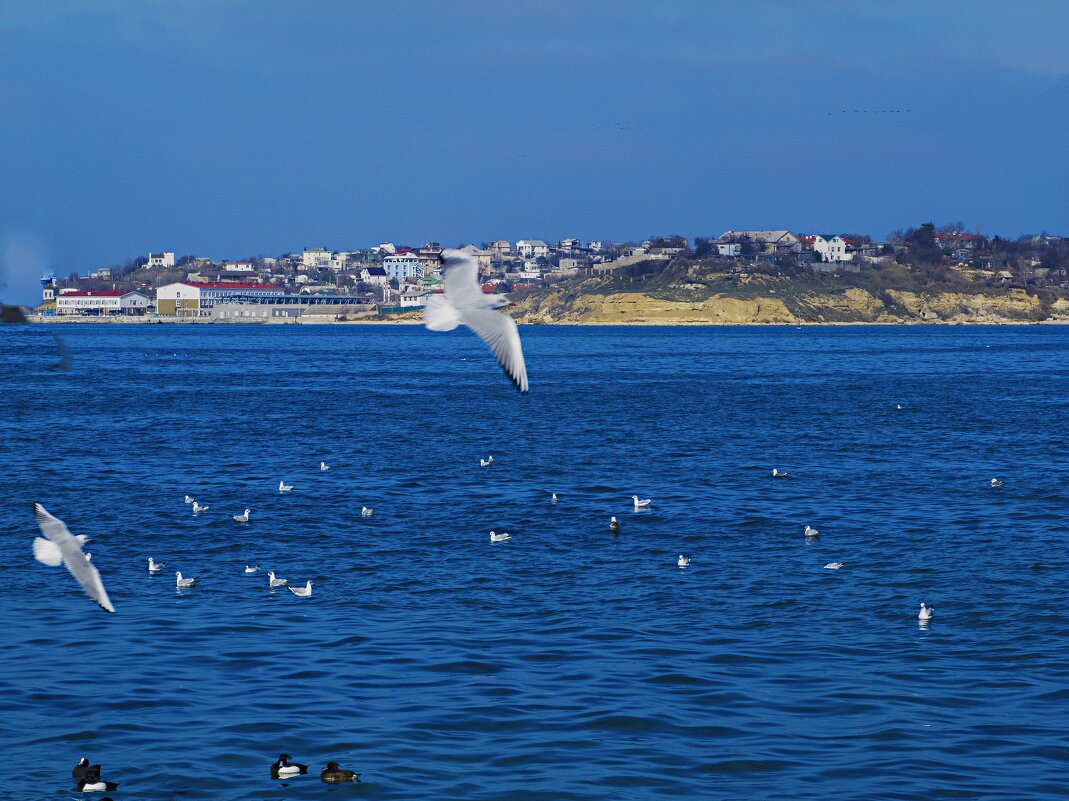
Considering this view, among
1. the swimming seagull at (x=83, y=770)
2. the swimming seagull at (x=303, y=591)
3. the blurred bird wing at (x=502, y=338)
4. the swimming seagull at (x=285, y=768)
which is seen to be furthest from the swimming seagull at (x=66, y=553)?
the swimming seagull at (x=303, y=591)

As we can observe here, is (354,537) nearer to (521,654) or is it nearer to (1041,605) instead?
(521,654)

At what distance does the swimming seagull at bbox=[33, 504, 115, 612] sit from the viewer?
9.64 metres

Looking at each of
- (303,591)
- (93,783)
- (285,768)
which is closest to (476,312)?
(285,768)

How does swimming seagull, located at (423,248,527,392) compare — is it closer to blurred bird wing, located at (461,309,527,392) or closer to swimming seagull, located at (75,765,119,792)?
blurred bird wing, located at (461,309,527,392)

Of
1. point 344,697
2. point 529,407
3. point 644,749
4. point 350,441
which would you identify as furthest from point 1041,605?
point 529,407

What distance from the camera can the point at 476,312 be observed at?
9.45m

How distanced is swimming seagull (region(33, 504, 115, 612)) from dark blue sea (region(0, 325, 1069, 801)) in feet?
15.3

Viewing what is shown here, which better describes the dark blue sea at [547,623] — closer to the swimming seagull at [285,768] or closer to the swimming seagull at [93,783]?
the swimming seagull at [93,783]

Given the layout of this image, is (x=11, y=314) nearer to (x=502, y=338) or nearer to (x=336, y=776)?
(x=502, y=338)

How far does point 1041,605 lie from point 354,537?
13288 millimetres

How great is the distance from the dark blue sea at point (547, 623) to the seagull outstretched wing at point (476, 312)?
254 inches

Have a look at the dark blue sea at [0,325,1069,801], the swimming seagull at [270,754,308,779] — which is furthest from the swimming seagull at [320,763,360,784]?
the swimming seagull at [270,754,308,779]

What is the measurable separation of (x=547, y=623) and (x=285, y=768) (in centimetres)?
648

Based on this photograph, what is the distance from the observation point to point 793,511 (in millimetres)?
30734
